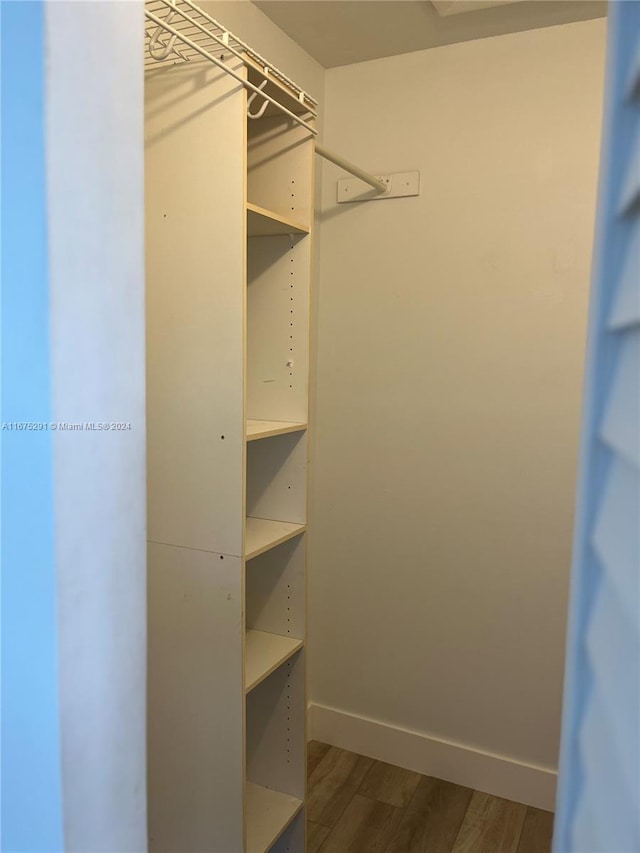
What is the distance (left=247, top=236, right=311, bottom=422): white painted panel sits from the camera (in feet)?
5.10

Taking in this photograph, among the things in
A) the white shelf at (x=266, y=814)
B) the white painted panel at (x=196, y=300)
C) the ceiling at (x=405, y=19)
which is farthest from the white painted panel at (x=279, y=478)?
the ceiling at (x=405, y=19)

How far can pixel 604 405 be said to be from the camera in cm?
41

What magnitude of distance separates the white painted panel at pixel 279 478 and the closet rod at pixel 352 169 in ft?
2.60

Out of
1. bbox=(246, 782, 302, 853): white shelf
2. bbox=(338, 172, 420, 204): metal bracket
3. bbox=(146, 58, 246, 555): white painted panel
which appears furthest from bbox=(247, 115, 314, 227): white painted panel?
bbox=(246, 782, 302, 853): white shelf

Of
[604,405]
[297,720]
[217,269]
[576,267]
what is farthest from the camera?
[576,267]

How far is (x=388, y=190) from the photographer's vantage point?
2.05 metres

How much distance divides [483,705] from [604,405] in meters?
1.94

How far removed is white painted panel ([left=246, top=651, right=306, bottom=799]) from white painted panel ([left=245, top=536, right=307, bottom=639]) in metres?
0.10

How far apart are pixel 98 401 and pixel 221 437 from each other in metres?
0.70

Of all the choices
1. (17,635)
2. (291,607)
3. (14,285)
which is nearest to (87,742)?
(17,635)

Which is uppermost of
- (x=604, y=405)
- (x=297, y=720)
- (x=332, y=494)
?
(x=604, y=405)

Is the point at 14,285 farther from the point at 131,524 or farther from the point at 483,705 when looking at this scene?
the point at 483,705

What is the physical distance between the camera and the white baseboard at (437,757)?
6.56ft

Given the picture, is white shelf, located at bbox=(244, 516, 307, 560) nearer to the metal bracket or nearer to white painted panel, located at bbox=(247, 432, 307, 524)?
white painted panel, located at bbox=(247, 432, 307, 524)
